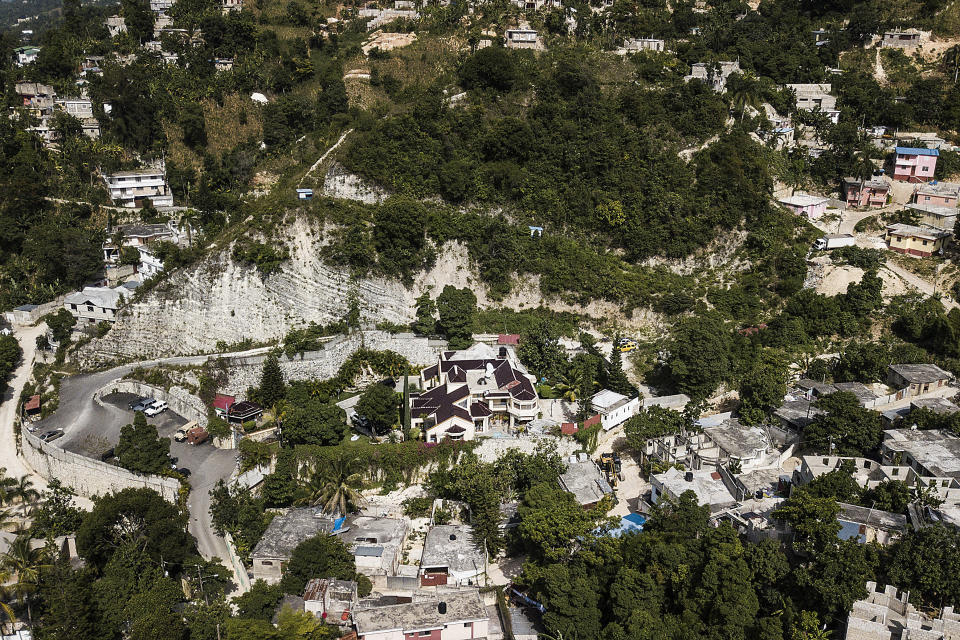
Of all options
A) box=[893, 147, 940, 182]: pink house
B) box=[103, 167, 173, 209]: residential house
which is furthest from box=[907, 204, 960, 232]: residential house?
box=[103, 167, 173, 209]: residential house

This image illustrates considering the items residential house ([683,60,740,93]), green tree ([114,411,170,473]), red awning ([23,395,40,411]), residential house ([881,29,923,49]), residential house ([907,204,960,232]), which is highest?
residential house ([881,29,923,49])

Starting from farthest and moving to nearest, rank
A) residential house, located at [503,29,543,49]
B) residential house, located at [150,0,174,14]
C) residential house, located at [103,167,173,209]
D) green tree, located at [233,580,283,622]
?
residential house, located at [150,0,174,14], residential house, located at [503,29,543,49], residential house, located at [103,167,173,209], green tree, located at [233,580,283,622]

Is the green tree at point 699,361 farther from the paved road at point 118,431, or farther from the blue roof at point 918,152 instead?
the blue roof at point 918,152

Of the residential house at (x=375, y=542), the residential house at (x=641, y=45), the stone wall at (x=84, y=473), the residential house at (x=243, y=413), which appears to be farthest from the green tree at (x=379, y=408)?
the residential house at (x=641, y=45)

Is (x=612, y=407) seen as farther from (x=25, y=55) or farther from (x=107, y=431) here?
(x=25, y=55)

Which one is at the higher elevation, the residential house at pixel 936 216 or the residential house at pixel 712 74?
the residential house at pixel 712 74

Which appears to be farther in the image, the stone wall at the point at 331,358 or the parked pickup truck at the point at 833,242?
the parked pickup truck at the point at 833,242

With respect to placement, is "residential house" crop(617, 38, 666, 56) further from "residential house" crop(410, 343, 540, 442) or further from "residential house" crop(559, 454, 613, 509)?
"residential house" crop(559, 454, 613, 509)
